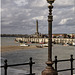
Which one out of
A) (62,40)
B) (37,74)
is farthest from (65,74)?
(62,40)

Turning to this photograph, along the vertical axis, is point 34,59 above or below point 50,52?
below

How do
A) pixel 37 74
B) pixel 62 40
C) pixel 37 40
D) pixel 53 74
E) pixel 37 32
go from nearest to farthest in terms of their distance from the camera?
pixel 53 74
pixel 37 74
pixel 62 40
pixel 37 40
pixel 37 32

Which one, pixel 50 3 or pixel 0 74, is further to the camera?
pixel 0 74

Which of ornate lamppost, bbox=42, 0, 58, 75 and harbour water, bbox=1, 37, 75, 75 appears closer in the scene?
ornate lamppost, bbox=42, 0, 58, 75

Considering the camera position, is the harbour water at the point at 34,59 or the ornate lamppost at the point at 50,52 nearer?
the ornate lamppost at the point at 50,52

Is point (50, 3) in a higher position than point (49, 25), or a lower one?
higher

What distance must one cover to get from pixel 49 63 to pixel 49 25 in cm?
143

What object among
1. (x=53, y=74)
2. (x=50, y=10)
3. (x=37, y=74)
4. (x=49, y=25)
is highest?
(x=50, y=10)

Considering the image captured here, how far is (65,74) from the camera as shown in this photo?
16641 millimetres

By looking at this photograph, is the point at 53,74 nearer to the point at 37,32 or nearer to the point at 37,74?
the point at 37,74

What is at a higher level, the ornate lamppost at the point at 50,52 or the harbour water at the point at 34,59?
the ornate lamppost at the point at 50,52

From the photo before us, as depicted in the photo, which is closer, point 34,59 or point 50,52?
point 50,52

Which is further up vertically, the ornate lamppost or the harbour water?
the ornate lamppost

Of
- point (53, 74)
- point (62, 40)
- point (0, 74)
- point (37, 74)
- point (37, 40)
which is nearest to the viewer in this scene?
point (53, 74)
